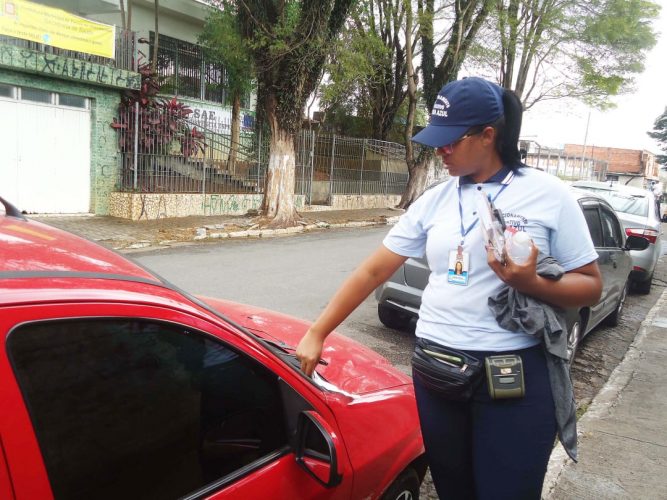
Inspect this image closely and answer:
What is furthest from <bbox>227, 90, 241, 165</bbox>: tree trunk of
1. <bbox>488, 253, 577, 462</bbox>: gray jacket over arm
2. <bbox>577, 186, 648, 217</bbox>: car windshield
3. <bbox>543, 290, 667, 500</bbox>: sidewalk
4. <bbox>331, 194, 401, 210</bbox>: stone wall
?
<bbox>488, 253, 577, 462</bbox>: gray jacket over arm

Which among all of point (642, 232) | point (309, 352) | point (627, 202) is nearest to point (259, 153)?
point (627, 202)

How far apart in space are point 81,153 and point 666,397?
11.5 metres

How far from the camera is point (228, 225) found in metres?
12.4

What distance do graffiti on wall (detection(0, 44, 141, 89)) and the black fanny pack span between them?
1123cm

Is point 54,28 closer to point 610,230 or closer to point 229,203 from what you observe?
point 229,203

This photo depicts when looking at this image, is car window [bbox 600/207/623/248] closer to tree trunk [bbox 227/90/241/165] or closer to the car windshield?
the car windshield

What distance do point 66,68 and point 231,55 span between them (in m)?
4.98

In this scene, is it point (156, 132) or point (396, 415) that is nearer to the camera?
point (396, 415)

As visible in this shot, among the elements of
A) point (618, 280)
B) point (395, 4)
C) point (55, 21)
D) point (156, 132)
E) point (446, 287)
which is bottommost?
point (618, 280)

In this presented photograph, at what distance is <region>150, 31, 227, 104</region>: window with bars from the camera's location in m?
17.7

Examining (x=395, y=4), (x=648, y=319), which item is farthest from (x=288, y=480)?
(x=395, y=4)

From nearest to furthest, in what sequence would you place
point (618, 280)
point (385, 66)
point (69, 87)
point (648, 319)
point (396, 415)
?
point (396, 415) → point (618, 280) → point (648, 319) → point (69, 87) → point (385, 66)

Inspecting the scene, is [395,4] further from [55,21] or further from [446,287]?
[446,287]

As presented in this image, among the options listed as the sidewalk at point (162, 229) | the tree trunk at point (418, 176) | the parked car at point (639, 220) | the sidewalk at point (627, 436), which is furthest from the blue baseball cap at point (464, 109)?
the tree trunk at point (418, 176)
